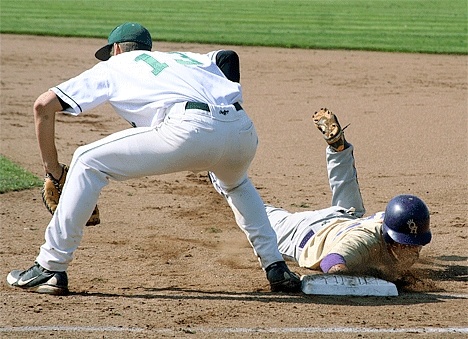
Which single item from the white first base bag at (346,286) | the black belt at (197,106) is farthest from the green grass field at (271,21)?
the black belt at (197,106)

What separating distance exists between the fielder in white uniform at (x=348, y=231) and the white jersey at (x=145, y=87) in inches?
43.1

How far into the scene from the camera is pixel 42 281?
191 inches

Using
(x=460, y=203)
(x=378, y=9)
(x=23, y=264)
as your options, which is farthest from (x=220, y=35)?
(x=23, y=264)

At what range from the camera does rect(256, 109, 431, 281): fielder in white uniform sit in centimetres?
514

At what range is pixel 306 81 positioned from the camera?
13289 mm

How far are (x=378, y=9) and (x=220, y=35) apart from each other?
26.1 ft

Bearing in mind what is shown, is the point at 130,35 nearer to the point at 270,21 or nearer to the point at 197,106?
the point at 197,106

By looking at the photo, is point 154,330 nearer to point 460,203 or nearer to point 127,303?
point 127,303

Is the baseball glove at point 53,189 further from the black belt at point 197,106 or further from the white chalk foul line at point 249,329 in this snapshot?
the white chalk foul line at point 249,329

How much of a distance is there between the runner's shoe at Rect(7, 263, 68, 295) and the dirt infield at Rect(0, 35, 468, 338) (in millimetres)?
50

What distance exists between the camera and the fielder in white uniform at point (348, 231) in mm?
5141

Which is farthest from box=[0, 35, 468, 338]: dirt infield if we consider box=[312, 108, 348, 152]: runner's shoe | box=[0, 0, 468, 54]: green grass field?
box=[0, 0, 468, 54]: green grass field

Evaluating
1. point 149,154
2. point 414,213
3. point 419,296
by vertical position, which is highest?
point 149,154

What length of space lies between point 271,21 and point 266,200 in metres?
13.9
